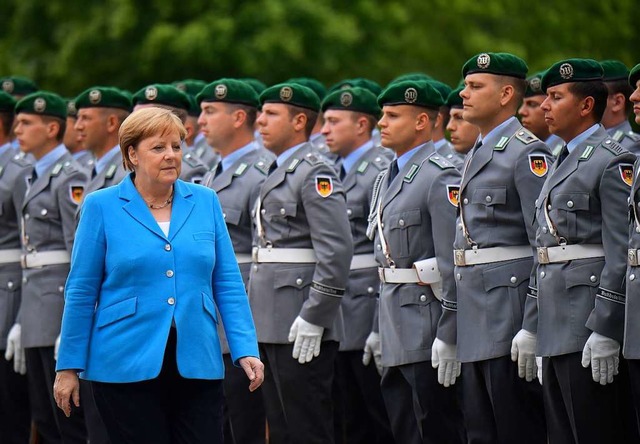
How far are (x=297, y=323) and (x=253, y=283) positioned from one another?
0.48 m

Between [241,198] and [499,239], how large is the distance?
2.15 meters

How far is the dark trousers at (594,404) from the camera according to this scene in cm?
706

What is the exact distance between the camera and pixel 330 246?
861cm

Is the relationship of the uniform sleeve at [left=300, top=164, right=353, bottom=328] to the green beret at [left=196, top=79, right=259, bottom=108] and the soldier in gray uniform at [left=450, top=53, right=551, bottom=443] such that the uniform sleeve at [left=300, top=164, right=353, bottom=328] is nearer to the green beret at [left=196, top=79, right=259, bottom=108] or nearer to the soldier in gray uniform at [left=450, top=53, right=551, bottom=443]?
the soldier in gray uniform at [left=450, top=53, right=551, bottom=443]

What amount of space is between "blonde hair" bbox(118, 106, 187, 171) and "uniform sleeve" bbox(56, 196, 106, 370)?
0.37 metres

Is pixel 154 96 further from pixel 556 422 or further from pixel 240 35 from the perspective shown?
pixel 240 35

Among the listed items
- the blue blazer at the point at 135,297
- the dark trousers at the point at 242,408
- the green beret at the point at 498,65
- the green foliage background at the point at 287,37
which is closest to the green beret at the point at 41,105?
the dark trousers at the point at 242,408

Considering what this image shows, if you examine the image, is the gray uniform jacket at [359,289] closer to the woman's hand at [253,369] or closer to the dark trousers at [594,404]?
the dark trousers at [594,404]

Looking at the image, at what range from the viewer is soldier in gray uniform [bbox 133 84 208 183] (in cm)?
992

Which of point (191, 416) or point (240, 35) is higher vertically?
point (240, 35)

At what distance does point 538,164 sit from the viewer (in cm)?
764

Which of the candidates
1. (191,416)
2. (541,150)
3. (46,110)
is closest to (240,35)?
(46,110)

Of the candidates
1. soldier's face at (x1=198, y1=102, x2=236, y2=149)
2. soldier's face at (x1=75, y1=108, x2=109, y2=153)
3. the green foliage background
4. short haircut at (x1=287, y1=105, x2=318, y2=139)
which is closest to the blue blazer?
short haircut at (x1=287, y1=105, x2=318, y2=139)

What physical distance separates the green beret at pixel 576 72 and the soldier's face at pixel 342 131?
2.75 m
